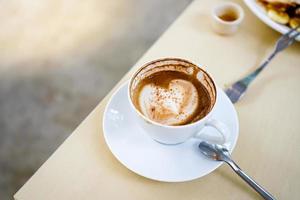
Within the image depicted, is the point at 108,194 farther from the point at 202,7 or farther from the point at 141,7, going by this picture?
the point at 141,7

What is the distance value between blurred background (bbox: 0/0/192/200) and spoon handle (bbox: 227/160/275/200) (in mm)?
1020

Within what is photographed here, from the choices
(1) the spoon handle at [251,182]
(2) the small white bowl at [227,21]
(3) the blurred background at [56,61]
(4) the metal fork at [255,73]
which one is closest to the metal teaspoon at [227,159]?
(1) the spoon handle at [251,182]

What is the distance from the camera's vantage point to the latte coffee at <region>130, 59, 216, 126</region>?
0.75m

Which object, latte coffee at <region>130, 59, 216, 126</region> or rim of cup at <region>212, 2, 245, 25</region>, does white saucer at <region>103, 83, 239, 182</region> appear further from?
rim of cup at <region>212, 2, 245, 25</region>

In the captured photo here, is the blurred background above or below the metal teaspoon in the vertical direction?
below

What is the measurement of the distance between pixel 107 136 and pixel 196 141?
19cm

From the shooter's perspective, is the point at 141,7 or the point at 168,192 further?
the point at 141,7

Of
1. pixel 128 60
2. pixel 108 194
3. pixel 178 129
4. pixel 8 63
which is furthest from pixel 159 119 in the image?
pixel 8 63

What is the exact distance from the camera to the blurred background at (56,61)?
5.18 ft

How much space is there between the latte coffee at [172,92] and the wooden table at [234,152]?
0.41 feet

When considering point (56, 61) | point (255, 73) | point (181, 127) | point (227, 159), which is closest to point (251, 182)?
point (227, 159)

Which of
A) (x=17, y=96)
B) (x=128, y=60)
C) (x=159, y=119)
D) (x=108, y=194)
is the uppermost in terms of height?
(x=159, y=119)

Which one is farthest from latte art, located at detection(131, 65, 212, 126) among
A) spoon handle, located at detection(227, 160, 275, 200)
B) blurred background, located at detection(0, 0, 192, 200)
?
blurred background, located at detection(0, 0, 192, 200)

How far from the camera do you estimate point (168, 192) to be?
2.38 feet
